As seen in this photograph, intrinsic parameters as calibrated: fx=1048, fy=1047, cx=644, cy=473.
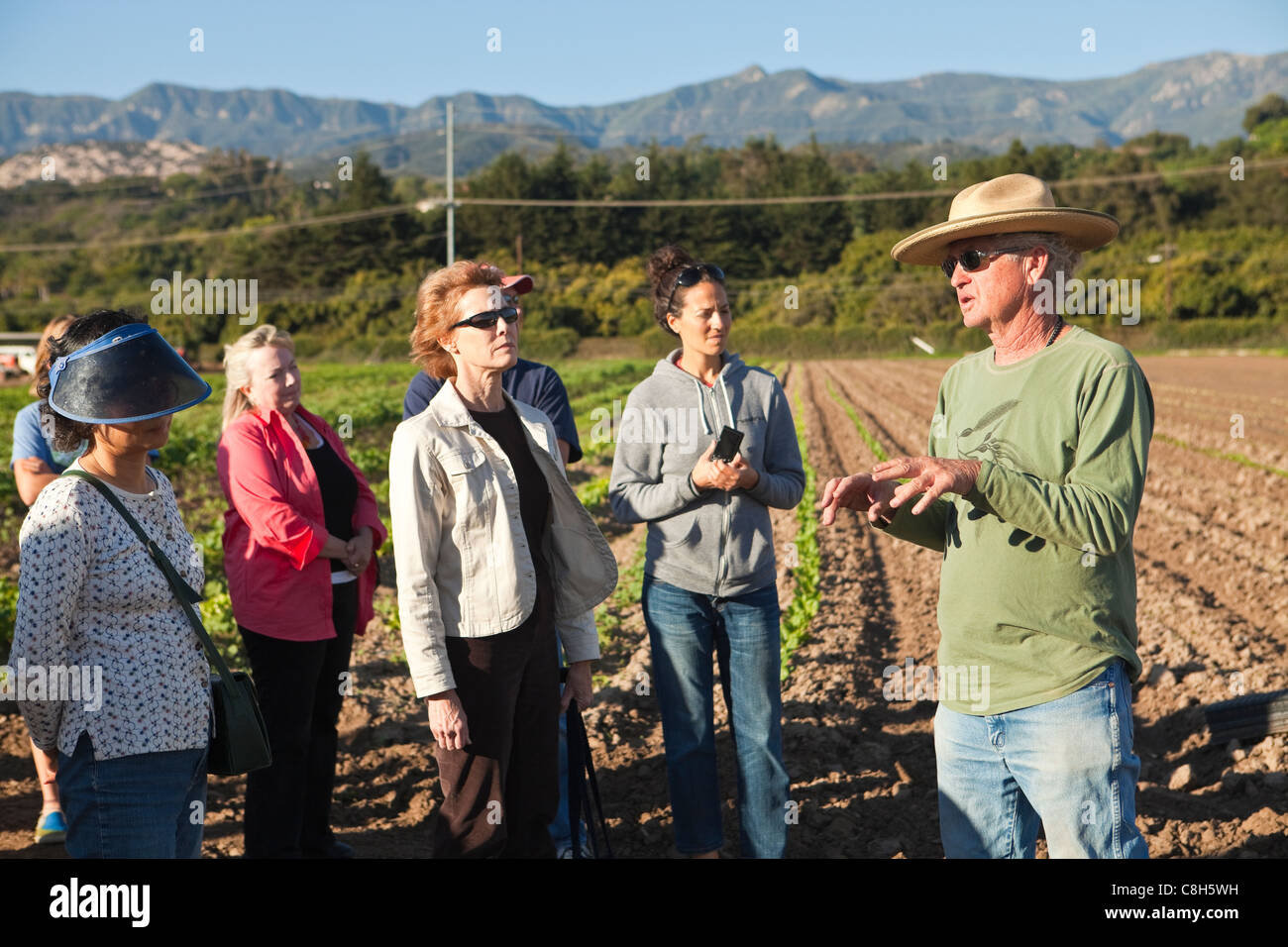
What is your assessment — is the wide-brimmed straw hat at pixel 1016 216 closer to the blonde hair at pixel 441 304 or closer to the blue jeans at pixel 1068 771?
the blue jeans at pixel 1068 771

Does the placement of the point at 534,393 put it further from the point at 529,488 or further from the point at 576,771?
the point at 576,771

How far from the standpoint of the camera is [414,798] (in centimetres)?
490

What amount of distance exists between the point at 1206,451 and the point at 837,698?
1105 centimetres

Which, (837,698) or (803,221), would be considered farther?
(803,221)

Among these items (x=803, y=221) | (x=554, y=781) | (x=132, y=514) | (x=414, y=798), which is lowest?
(x=414, y=798)

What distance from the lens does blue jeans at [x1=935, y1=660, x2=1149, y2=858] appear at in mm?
2406

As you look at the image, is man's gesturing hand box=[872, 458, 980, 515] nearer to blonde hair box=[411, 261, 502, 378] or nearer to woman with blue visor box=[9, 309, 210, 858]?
blonde hair box=[411, 261, 502, 378]

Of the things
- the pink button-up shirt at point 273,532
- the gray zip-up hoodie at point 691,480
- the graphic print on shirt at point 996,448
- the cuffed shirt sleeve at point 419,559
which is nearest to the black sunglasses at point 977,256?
the graphic print on shirt at point 996,448

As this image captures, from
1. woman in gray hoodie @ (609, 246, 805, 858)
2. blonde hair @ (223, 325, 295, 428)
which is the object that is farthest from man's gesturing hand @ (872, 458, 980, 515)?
blonde hair @ (223, 325, 295, 428)

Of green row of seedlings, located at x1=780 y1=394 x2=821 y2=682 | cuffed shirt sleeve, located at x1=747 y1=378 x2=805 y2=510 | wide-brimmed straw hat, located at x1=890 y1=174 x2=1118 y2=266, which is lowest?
green row of seedlings, located at x1=780 y1=394 x2=821 y2=682

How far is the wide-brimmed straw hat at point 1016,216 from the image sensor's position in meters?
2.52

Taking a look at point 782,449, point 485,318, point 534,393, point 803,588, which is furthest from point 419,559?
point 803,588
